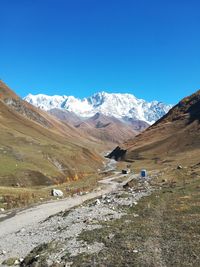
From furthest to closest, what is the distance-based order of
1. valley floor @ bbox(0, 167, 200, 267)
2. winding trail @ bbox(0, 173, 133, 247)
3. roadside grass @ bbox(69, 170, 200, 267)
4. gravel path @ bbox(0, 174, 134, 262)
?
winding trail @ bbox(0, 173, 133, 247) < gravel path @ bbox(0, 174, 134, 262) < valley floor @ bbox(0, 167, 200, 267) < roadside grass @ bbox(69, 170, 200, 267)

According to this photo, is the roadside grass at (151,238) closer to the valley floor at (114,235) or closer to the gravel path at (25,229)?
the valley floor at (114,235)

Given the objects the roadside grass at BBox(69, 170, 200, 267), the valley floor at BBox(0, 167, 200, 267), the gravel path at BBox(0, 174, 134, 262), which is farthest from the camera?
the gravel path at BBox(0, 174, 134, 262)

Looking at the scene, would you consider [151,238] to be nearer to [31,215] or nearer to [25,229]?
[25,229]

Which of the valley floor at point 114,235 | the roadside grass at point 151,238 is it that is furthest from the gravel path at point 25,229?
the roadside grass at point 151,238

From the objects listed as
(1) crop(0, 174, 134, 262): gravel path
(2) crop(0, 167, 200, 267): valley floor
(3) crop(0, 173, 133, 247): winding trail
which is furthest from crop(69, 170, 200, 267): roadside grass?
(3) crop(0, 173, 133, 247): winding trail

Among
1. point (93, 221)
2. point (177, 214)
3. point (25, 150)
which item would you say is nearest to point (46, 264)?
point (93, 221)

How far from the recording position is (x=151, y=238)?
36.2 meters

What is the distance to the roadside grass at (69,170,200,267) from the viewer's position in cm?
3038

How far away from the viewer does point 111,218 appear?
1864 inches

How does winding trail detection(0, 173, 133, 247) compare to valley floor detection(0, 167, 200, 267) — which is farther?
winding trail detection(0, 173, 133, 247)

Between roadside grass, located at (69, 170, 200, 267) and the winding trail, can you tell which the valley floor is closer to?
roadside grass, located at (69, 170, 200, 267)

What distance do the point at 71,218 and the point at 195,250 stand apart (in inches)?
974

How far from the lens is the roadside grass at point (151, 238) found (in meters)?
30.4

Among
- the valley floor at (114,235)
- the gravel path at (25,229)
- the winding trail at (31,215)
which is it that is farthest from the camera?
the winding trail at (31,215)
